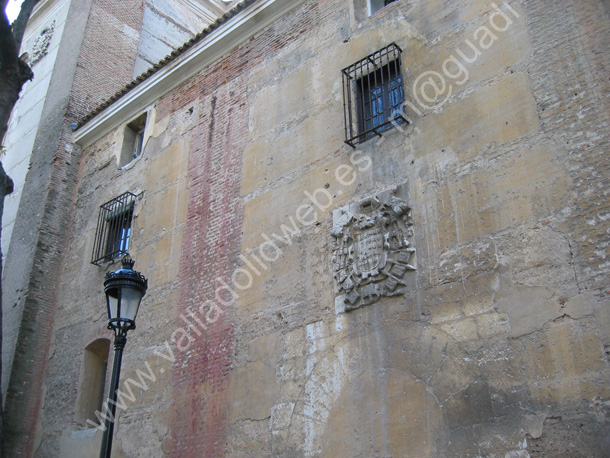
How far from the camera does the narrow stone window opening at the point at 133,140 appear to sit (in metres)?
12.7

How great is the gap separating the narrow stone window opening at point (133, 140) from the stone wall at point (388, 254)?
1.58 metres

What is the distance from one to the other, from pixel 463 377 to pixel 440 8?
4.72m

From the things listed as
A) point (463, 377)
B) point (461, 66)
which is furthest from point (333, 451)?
point (461, 66)

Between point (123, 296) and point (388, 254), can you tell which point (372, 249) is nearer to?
point (388, 254)

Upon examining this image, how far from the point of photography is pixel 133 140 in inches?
512

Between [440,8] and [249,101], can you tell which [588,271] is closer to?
[440,8]

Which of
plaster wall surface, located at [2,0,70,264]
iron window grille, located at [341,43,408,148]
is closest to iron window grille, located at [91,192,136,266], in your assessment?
plaster wall surface, located at [2,0,70,264]

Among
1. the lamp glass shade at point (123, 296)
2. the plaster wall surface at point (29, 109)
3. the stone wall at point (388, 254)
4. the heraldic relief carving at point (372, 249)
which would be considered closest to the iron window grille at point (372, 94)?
the stone wall at point (388, 254)

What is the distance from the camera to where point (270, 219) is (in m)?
9.07

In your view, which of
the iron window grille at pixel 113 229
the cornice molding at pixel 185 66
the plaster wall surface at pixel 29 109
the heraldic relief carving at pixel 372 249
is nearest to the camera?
the heraldic relief carving at pixel 372 249

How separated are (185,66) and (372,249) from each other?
19.8ft

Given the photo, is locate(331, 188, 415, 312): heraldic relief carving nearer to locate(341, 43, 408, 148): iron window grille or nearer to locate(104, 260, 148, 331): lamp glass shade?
locate(341, 43, 408, 148): iron window grille

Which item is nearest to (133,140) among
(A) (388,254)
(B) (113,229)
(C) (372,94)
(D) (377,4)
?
(B) (113,229)

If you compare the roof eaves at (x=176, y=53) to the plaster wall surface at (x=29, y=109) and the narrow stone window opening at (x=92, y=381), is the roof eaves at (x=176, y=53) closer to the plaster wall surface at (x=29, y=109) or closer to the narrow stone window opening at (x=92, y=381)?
the plaster wall surface at (x=29, y=109)
